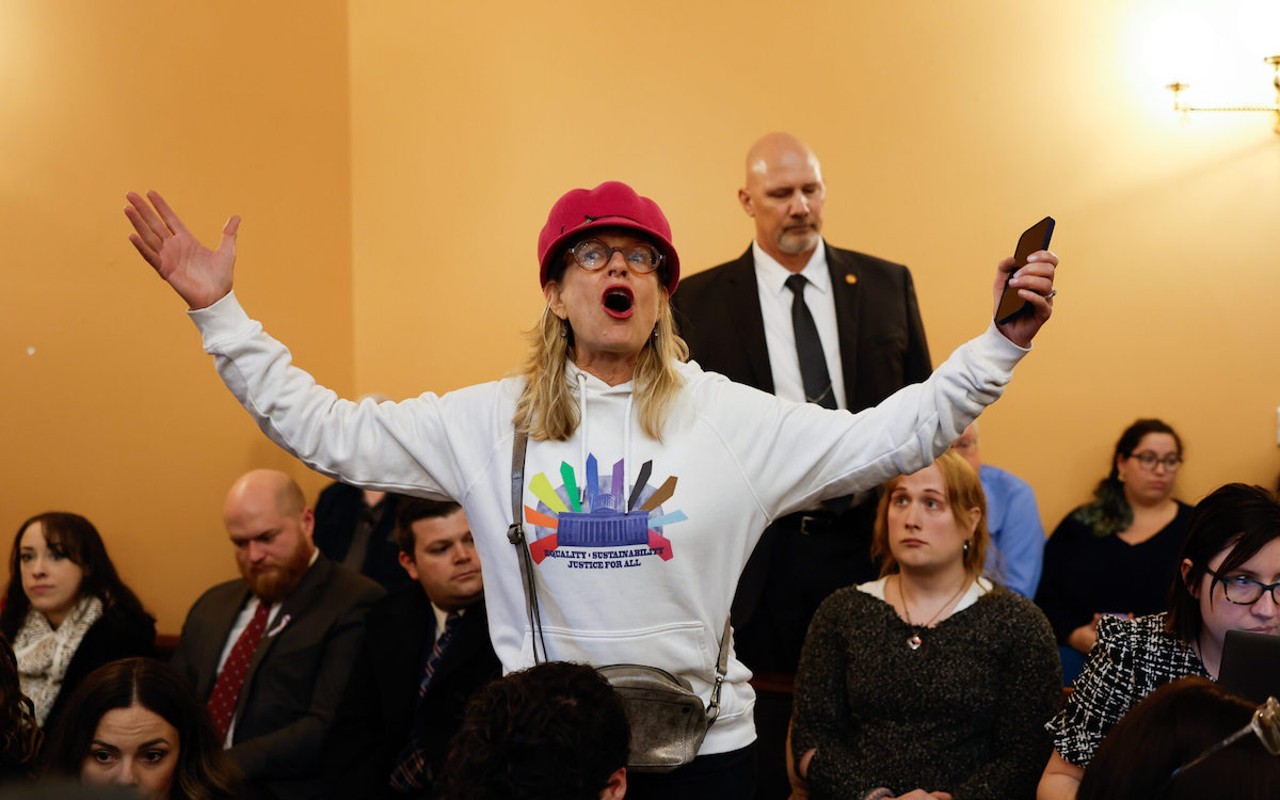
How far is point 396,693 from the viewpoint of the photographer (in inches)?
119

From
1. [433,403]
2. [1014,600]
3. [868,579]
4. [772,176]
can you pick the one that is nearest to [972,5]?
[772,176]

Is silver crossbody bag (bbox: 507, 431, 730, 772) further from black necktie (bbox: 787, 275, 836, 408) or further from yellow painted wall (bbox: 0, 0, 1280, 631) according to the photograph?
yellow painted wall (bbox: 0, 0, 1280, 631)

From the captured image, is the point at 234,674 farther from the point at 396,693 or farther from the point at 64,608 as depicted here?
the point at 396,693

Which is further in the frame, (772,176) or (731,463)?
(772,176)

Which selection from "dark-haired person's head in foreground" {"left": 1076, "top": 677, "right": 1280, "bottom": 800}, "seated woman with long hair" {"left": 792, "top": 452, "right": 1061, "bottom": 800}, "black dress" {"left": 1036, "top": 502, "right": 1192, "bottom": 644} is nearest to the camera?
"dark-haired person's head in foreground" {"left": 1076, "top": 677, "right": 1280, "bottom": 800}

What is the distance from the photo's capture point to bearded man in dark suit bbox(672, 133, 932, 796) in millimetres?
3443

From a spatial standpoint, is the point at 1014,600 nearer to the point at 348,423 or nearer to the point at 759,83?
the point at 348,423

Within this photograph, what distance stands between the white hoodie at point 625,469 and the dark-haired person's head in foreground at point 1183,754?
616 mm

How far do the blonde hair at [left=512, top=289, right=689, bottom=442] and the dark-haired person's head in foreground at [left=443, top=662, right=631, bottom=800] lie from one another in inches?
16.0

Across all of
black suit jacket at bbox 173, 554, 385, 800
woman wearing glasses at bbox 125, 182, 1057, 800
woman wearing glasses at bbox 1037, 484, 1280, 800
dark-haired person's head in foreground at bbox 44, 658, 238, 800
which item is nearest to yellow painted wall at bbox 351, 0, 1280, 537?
black suit jacket at bbox 173, 554, 385, 800

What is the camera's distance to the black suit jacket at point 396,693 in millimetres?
2959

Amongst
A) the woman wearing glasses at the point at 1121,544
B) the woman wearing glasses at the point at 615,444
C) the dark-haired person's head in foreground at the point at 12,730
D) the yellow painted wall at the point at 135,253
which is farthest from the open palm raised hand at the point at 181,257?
the woman wearing glasses at the point at 1121,544

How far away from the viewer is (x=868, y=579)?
347 cm

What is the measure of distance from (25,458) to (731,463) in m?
2.58
